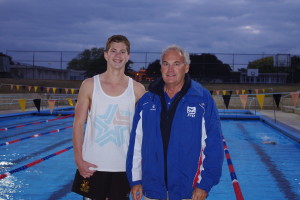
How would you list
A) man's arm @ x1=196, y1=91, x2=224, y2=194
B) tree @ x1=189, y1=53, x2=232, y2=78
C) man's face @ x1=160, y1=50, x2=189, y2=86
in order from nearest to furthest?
man's arm @ x1=196, y1=91, x2=224, y2=194
man's face @ x1=160, y1=50, x2=189, y2=86
tree @ x1=189, y1=53, x2=232, y2=78

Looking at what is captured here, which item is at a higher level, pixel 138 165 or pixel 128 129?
pixel 128 129

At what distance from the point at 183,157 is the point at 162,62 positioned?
694 mm

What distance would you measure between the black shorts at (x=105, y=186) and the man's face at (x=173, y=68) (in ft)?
2.67

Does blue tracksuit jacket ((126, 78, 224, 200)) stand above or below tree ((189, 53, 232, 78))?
below

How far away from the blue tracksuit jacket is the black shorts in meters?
0.28

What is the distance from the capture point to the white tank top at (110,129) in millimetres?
2443

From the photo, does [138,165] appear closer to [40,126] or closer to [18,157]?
[18,157]

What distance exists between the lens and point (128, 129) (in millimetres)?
2479

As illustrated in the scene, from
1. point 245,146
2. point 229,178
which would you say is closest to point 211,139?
point 229,178

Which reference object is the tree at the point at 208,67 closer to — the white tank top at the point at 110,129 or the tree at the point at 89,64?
the tree at the point at 89,64

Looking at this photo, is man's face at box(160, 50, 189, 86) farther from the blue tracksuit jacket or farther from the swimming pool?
the swimming pool

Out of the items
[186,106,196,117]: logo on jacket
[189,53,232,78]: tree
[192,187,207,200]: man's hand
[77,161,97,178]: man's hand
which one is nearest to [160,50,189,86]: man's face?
[186,106,196,117]: logo on jacket

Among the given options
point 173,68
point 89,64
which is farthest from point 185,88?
point 89,64

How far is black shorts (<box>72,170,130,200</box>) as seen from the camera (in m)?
2.46
